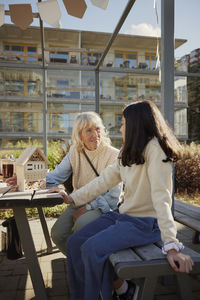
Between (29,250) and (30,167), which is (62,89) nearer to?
(30,167)

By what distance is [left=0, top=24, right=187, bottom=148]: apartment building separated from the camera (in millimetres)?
23891

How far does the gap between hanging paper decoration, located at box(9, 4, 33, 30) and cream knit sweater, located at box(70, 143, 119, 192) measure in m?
1.31

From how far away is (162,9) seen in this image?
1959 mm

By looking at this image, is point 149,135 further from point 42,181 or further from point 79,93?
point 79,93

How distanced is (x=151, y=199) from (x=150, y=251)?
0.30m

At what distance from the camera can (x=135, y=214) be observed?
170cm

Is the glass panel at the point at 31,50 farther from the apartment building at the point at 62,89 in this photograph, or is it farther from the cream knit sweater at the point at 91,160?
the cream knit sweater at the point at 91,160

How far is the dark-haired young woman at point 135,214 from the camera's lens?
1.49 meters

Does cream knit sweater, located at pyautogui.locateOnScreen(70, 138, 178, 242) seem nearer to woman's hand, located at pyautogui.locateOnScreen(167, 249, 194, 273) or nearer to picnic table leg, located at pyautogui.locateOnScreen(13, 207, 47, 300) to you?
woman's hand, located at pyautogui.locateOnScreen(167, 249, 194, 273)

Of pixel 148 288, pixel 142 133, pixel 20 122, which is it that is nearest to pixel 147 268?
pixel 148 288

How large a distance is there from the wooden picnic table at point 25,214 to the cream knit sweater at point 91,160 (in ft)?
1.77

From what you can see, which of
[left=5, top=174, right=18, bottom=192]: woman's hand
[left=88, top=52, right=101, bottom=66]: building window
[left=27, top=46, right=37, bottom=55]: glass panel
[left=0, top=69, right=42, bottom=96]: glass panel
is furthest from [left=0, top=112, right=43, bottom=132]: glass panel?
[left=5, top=174, right=18, bottom=192]: woman's hand

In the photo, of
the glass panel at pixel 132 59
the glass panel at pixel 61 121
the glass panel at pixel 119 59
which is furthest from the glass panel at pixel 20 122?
the glass panel at pixel 132 59

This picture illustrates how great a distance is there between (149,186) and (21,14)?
2079 mm
